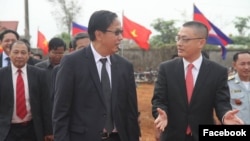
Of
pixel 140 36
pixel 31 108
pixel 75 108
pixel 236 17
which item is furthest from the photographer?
pixel 236 17

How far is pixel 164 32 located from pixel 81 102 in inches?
1160

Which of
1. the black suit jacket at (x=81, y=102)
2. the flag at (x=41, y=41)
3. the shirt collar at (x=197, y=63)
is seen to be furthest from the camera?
the flag at (x=41, y=41)

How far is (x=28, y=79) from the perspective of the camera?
4906 mm

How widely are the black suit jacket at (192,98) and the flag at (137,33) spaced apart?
30.7 feet

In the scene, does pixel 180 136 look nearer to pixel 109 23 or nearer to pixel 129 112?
pixel 129 112

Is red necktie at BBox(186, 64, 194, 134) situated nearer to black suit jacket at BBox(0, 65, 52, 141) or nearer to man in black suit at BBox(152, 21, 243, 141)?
man in black suit at BBox(152, 21, 243, 141)

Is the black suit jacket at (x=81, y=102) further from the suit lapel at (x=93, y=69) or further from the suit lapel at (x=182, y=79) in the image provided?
the suit lapel at (x=182, y=79)

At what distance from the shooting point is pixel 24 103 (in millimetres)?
4762

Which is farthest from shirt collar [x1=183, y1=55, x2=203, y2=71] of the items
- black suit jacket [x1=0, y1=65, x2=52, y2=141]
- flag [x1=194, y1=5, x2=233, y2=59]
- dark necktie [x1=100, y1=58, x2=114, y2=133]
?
flag [x1=194, y1=5, x2=233, y2=59]

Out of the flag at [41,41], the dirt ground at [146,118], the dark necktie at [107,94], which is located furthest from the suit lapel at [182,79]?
the flag at [41,41]

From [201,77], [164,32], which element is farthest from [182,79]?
[164,32]

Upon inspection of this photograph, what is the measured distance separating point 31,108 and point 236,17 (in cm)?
3173

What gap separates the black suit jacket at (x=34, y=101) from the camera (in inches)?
182

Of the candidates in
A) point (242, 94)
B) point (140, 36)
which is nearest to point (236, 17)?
point (140, 36)
